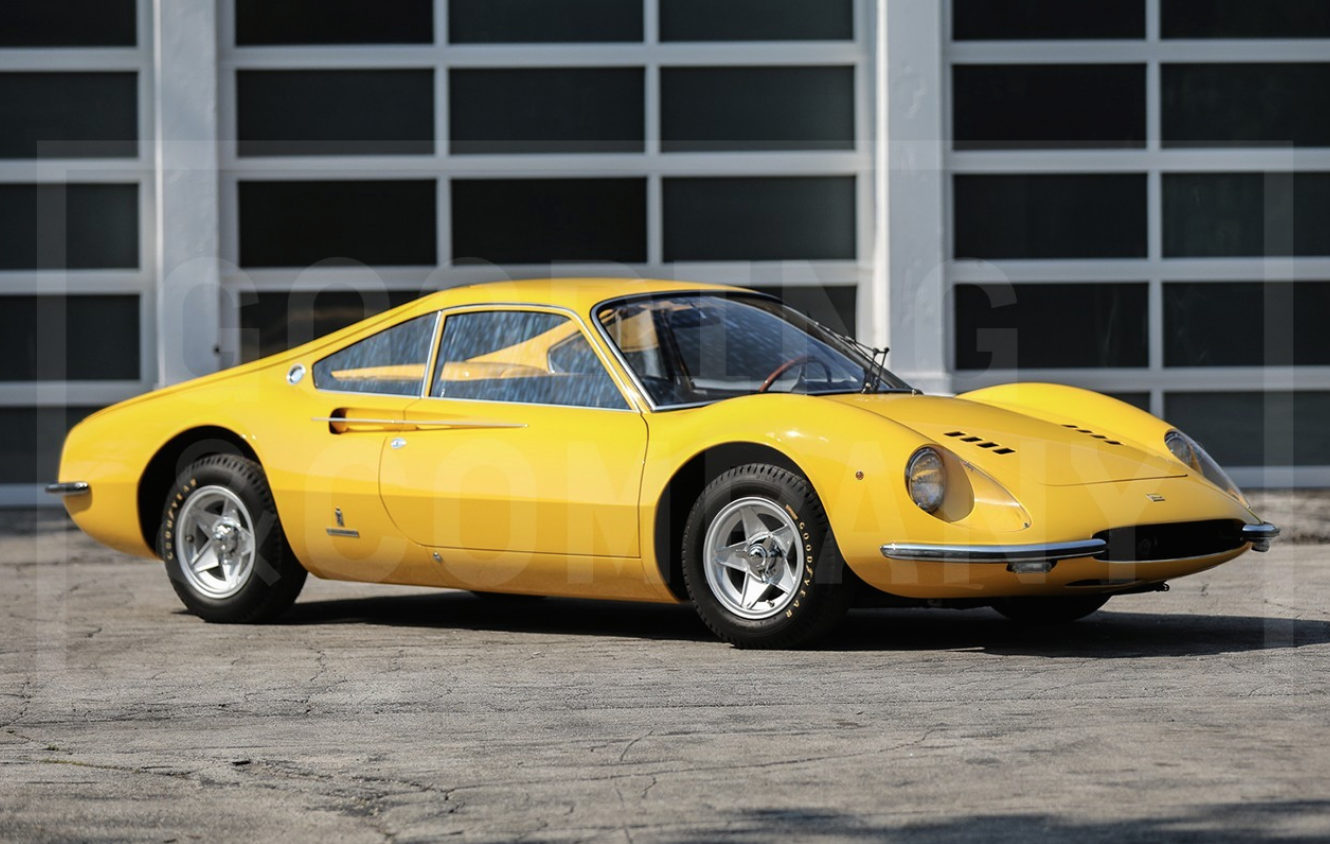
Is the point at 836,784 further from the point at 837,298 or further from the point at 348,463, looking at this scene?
the point at 837,298

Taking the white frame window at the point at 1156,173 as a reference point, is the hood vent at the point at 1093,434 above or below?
below

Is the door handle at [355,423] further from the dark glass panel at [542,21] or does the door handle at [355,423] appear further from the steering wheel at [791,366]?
the dark glass panel at [542,21]

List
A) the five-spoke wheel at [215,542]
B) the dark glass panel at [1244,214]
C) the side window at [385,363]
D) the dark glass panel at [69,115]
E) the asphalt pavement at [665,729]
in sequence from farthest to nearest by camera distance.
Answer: the dark glass panel at [1244,214], the dark glass panel at [69,115], the five-spoke wheel at [215,542], the side window at [385,363], the asphalt pavement at [665,729]

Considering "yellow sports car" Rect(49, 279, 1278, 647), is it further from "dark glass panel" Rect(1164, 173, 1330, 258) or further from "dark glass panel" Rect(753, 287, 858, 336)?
"dark glass panel" Rect(1164, 173, 1330, 258)

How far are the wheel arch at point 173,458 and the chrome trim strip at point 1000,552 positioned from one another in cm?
280

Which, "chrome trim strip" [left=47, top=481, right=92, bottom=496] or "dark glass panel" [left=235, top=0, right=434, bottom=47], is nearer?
"chrome trim strip" [left=47, top=481, right=92, bottom=496]

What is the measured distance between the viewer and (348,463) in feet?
22.8

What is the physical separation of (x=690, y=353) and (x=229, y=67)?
6076 millimetres

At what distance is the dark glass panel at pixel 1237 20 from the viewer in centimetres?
1198

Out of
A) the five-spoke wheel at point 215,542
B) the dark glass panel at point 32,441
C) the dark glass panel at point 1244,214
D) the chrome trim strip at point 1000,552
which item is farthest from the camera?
the dark glass panel at point 1244,214

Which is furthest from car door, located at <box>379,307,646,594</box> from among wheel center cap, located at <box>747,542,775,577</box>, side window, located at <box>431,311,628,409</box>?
wheel center cap, located at <box>747,542,775,577</box>

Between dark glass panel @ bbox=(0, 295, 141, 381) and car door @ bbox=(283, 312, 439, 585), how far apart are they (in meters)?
5.00

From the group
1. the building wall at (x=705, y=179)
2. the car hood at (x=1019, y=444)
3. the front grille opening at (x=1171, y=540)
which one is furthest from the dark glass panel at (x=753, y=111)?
the front grille opening at (x=1171, y=540)

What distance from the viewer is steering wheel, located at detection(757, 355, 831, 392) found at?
677cm
